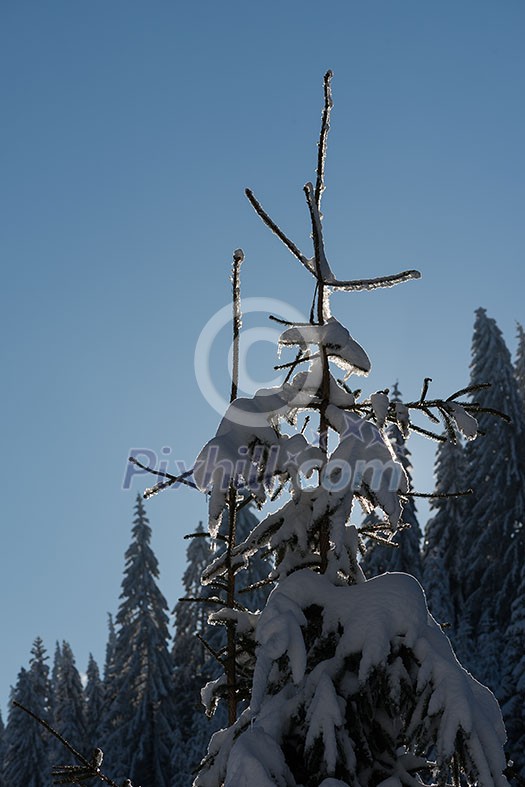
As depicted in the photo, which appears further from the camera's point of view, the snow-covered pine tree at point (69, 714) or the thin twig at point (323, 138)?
the snow-covered pine tree at point (69, 714)

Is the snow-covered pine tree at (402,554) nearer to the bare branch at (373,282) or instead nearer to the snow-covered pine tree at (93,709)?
the snow-covered pine tree at (93,709)

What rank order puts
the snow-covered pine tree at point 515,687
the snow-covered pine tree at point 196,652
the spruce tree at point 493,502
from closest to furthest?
the snow-covered pine tree at point 515,687
the spruce tree at point 493,502
the snow-covered pine tree at point 196,652

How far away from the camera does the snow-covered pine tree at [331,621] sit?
3695 mm

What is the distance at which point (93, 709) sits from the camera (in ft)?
147

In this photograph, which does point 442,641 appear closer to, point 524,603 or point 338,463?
point 338,463

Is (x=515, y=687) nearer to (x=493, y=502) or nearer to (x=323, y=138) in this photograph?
(x=493, y=502)

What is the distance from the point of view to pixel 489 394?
1228 inches

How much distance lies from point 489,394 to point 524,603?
9638 millimetres

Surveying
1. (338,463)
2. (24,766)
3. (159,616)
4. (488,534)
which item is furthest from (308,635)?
(24,766)

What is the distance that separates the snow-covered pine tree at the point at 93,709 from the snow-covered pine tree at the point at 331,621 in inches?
1420

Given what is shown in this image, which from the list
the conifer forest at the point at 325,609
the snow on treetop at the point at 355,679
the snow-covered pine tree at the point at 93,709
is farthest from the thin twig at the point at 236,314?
the snow-covered pine tree at the point at 93,709

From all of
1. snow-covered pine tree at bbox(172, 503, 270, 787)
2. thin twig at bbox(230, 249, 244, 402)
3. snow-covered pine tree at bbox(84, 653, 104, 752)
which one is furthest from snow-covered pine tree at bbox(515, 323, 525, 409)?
thin twig at bbox(230, 249, 244, 402)

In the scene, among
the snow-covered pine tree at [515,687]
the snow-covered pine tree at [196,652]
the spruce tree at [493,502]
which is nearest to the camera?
A: the snow-covered pine tree at [515,687]

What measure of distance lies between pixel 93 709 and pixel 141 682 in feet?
35.6
